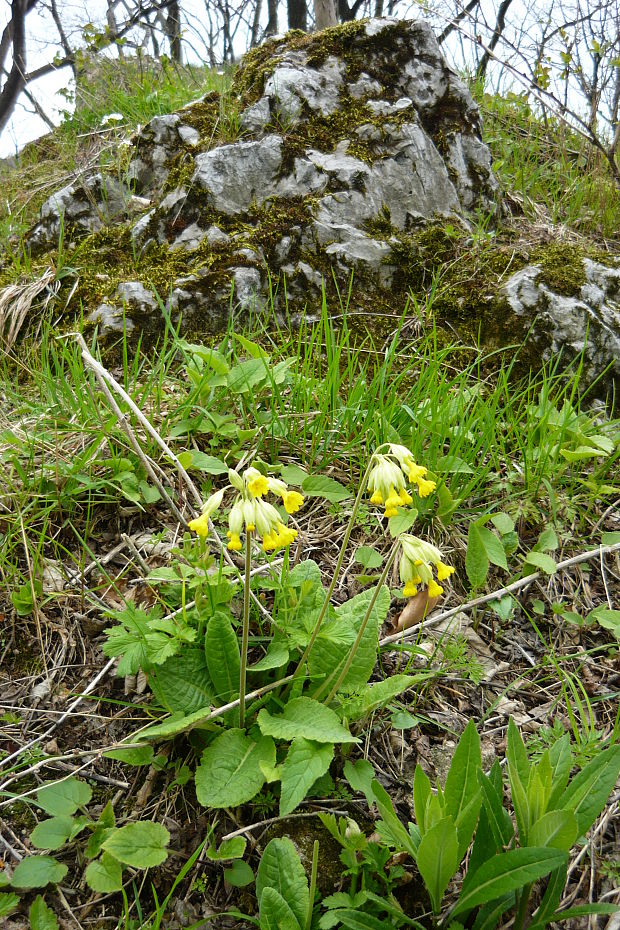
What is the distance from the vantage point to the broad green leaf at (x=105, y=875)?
1.42 meters

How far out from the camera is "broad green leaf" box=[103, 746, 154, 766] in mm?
1576

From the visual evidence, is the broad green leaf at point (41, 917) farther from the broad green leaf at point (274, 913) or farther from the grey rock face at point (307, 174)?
the grey rock face at point (307, 174)

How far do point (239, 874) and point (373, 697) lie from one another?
1.78 feet

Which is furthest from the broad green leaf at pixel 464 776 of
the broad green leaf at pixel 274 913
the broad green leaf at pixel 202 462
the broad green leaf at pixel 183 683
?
the broad green leaf at pixel 202 462

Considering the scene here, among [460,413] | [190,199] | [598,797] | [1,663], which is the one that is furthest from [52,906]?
[190,199]

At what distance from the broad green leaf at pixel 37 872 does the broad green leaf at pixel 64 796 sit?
105 millimetres

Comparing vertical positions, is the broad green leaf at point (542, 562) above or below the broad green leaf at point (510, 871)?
above

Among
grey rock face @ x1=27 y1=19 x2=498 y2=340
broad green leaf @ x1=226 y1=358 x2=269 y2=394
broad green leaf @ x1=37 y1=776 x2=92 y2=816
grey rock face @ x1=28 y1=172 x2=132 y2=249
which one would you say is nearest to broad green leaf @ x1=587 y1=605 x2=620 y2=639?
broad green leaf @ x1=226 y1=358 x2=269 y2=394

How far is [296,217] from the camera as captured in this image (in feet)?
11.5

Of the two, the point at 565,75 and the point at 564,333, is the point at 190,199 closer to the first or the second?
the point at 564,333

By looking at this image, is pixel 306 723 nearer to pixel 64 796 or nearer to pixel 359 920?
pixel 359 920

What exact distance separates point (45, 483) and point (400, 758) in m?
1.56

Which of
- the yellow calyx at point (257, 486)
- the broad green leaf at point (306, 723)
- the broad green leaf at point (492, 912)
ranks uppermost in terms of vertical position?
the yellow calyx at point (257, 486)

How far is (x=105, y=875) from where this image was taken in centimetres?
144
